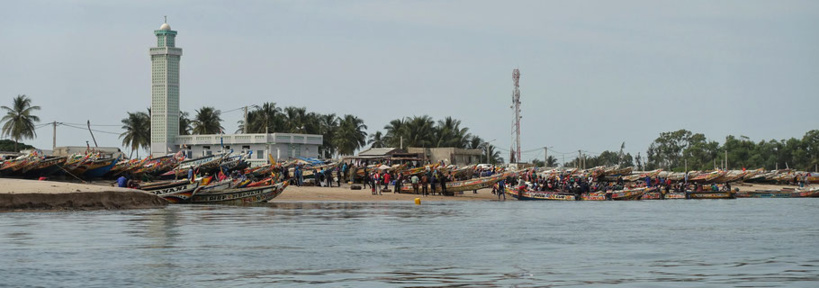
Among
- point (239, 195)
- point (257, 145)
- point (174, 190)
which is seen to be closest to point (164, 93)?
point (257, 145)

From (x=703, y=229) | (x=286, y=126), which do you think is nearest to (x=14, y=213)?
(x=703, y=229)

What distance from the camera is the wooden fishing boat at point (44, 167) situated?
2151 inches

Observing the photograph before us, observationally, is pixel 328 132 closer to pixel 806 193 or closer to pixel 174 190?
pixel 806 193

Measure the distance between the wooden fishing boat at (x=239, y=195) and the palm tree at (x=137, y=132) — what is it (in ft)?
225

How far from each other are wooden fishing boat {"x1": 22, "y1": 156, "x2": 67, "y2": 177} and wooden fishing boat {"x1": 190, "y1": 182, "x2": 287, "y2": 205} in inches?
599

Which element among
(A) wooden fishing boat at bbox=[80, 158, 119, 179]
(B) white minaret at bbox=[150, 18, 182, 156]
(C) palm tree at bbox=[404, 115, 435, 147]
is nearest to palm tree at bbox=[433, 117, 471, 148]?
(C) palm tree at bbox=[404, 115, 435, 147]

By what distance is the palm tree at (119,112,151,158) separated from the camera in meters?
112

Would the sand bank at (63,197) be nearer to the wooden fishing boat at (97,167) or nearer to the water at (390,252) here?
the water at (390,252)

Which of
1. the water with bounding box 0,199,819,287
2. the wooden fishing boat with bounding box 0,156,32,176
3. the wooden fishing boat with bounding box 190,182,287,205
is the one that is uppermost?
the wooden fishing boat with bounding box 0,156,32,176

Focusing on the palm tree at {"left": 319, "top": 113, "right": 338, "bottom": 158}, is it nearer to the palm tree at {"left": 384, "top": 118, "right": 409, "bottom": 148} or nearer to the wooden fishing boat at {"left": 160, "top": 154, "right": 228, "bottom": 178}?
the palm tree at {"left": 384, "top": 118, "right": 409, "bottom": 148}

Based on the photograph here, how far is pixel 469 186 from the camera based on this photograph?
62125mm

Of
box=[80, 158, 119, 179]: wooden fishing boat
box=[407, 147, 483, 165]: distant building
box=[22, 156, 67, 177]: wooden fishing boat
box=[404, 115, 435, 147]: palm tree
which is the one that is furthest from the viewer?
box=[404, 115, 435, 147]: palm tree

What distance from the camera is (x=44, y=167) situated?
55.3 m

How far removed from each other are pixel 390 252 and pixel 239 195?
25.4 m
